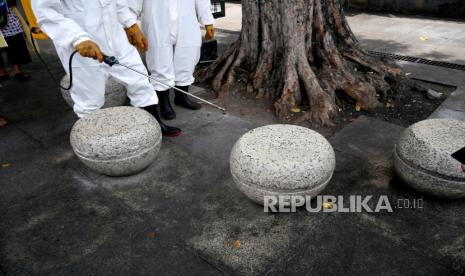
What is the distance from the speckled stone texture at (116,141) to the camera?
3459 mm

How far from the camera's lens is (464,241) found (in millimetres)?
2859

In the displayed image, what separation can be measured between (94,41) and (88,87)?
51 cm

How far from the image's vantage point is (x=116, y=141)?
3.45m

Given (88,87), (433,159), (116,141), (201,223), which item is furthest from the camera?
(88,87)

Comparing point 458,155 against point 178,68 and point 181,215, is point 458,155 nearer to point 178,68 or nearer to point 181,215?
point 181,215

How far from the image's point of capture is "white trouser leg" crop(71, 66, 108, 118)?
12.8 feet

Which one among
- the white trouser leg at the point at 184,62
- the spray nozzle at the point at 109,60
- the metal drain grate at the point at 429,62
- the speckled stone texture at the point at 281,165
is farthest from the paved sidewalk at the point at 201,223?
the metal drain grate at the point at 429,62

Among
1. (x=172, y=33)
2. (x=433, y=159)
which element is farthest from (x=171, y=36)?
(x=433, y=159)

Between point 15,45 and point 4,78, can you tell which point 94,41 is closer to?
point 15,45

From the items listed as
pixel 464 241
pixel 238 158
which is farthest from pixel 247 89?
pixel 464 241

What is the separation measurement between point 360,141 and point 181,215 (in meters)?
2.33

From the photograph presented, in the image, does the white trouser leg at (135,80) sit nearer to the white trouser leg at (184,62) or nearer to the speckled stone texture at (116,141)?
the speckled stone texture at (116,141)

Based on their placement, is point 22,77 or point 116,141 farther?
point 22,77

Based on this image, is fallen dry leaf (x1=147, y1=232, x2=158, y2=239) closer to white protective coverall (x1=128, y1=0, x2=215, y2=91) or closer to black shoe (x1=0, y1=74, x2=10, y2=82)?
white protective coverall (x1=128, y1=0, x2=215, y2=91)
